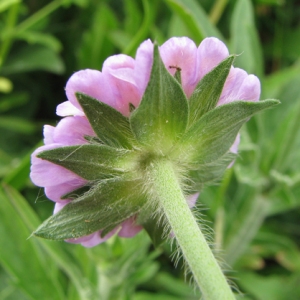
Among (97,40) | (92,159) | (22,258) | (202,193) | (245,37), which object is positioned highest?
(92,159)

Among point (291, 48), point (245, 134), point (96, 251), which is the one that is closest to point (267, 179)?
point (245, 134)

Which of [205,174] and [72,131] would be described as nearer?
[72,131]

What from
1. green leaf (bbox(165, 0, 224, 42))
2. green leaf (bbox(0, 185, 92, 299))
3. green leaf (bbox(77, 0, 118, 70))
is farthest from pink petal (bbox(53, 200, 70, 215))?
green leaf (bbox(77, 0, 118, 70))

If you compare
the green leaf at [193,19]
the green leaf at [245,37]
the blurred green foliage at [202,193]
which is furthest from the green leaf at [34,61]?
the green leaf at [245,37]

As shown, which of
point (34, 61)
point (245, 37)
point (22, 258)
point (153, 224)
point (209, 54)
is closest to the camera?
point (209, 54)

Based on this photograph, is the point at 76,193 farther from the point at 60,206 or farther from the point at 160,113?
the point at 160,113

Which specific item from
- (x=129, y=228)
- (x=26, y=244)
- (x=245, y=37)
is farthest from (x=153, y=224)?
(x=245, y=37)

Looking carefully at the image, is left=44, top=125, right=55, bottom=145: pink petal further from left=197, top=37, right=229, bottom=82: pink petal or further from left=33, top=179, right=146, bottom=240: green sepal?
left=197, top=37, right=229, bottom=82: pink petal
